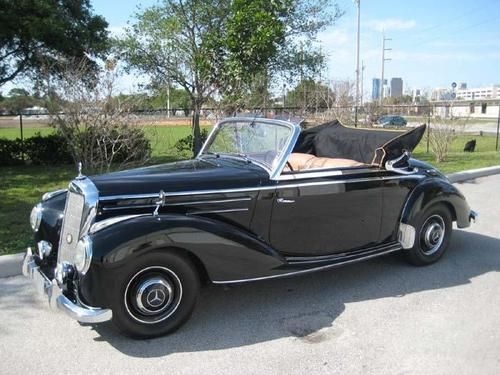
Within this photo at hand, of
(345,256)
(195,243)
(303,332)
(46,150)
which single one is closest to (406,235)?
(345,256)

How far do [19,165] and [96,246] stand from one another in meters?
10.8

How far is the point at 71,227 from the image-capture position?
3.90m

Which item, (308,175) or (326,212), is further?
(326,212)

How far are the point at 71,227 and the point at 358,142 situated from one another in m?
3.14

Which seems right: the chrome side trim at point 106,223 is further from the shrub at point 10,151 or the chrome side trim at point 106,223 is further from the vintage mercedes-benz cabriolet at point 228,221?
the shrub at point 10,151

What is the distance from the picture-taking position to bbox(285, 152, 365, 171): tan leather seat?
498 cm

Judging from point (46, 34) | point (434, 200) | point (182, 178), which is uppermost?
point (46, 34)

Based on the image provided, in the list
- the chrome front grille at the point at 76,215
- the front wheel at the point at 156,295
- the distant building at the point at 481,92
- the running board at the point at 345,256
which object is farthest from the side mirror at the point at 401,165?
the distant building at the point at 481,92

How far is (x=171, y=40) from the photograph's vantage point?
1359cm

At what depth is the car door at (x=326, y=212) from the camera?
4.35 m

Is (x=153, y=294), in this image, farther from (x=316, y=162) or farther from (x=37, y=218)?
(x=316, y=162)

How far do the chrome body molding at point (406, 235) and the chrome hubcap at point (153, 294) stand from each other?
Answer: 2.53m

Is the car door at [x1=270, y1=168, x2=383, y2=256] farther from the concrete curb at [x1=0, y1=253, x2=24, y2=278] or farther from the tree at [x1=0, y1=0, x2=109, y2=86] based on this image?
the tree at [x1=0, y1=0, x2=109, y2=86]

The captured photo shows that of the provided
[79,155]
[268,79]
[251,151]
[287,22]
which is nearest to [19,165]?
[79,155]
